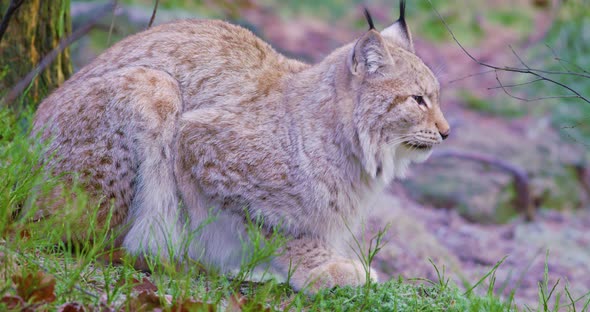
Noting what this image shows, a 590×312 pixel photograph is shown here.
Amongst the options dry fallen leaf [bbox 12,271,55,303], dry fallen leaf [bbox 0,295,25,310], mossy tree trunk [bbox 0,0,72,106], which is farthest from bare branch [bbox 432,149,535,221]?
dry fallen leaf [bbox 0,295,25,310]

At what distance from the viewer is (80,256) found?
3090 millimetres

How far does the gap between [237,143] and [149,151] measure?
449mm

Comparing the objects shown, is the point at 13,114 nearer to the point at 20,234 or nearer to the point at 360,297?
the point at 20,234

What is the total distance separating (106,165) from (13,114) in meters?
1.08

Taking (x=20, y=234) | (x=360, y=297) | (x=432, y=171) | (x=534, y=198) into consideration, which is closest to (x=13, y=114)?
(x=20, y=234)

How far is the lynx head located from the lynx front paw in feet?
1.78

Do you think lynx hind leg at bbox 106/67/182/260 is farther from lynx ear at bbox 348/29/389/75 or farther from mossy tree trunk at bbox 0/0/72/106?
mossy tree trunk at bbox 0/0/72/106

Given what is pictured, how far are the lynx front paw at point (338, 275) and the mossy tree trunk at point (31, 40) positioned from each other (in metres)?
2.23

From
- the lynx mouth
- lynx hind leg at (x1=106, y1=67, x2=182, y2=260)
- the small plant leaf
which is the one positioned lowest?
the small plant leaf

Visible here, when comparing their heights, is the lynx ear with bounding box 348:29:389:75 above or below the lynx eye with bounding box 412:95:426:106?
above

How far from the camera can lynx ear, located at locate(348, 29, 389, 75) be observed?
3717mm

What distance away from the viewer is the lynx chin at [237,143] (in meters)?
3.61

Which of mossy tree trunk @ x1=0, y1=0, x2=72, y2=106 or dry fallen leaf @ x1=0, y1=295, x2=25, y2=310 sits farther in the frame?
mossy tree trunk @ x1=0, y1=0, x2=72, y2=106

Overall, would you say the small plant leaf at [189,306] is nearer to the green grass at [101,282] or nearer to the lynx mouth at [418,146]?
the green grass at [101,282]
